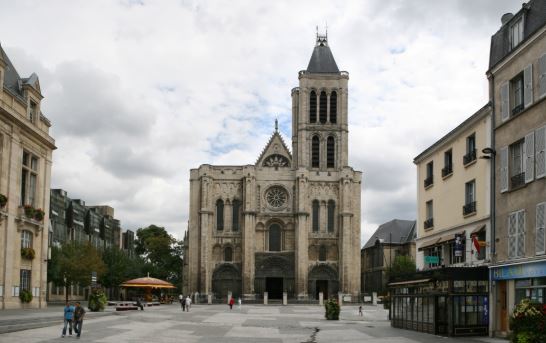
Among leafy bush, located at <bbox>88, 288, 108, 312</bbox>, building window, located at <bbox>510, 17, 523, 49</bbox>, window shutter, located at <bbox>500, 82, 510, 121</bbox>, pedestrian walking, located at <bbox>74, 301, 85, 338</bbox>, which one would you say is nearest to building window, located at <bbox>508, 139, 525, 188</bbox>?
window shutter, located at <bbox>500, 82, 510, 121</bbox>

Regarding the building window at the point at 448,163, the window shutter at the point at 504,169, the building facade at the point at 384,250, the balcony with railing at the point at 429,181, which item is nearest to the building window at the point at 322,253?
the building facade at the point at 384,250

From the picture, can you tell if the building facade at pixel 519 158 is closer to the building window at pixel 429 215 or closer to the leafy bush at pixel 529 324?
the leafy bush at pixel 529 324

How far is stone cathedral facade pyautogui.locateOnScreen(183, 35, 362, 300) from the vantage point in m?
89.4

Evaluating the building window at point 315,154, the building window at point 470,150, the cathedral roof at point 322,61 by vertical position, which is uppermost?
the cathedral roof at point 322,61

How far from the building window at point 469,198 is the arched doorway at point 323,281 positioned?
199 ft

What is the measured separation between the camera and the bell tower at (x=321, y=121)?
311 feet

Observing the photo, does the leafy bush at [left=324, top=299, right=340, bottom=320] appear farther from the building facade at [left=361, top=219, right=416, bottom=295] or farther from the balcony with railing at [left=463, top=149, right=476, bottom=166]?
the building facade at [left=361, top=219, right=416, bottom=295]

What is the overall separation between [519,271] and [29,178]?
31.0 metres

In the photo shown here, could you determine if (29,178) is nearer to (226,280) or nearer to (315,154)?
(226,280)

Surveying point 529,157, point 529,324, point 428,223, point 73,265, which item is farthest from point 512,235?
point 73,265

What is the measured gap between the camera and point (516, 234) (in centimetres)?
2417

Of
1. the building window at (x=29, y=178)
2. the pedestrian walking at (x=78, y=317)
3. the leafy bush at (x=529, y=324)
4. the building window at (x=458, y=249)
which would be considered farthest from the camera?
the building window at (x=29, y=178)

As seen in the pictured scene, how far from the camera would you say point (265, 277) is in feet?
297

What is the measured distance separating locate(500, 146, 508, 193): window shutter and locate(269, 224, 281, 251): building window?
221ft
